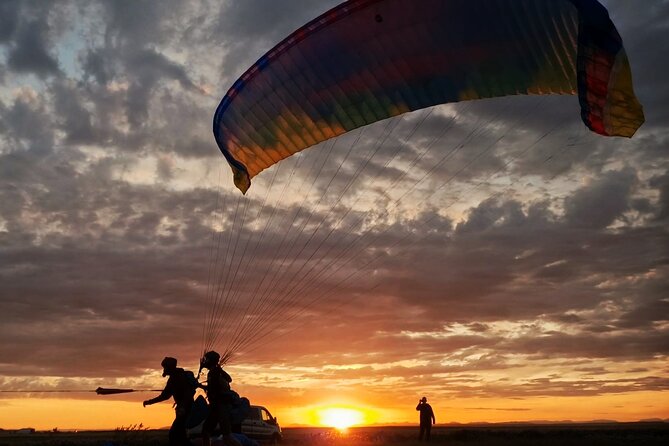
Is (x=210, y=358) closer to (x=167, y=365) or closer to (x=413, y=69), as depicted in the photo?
(x=167, y=365)

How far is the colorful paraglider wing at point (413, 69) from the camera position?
11617mm

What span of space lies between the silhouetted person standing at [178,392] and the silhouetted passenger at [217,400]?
0.34 meters

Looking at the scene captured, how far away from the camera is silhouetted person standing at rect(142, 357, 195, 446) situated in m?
12.7

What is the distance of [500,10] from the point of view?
1302cm

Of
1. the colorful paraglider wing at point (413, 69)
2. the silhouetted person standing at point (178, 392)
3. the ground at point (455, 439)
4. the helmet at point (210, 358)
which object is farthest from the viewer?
the ground at point (455, 439)

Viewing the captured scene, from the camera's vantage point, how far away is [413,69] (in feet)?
47.4

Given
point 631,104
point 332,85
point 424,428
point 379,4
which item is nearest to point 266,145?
point 332,85

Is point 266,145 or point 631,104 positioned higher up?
point 266,145

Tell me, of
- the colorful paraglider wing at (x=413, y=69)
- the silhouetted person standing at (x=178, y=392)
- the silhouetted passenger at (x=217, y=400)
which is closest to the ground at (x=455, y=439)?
the silhouetted person standing at (x=178, y=392)

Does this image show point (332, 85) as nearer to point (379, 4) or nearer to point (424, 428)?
point (379, 4)

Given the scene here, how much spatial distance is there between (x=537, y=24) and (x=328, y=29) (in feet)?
12.7

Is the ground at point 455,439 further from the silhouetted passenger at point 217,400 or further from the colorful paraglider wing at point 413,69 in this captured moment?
the colorful paraglider wing at point 413,69

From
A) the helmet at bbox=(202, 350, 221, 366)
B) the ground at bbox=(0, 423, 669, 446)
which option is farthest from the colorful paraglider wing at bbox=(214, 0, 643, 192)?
the ground at bbox=(0, 423, 669, 446)

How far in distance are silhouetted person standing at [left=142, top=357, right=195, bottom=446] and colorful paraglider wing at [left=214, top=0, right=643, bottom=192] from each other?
5123 mm
